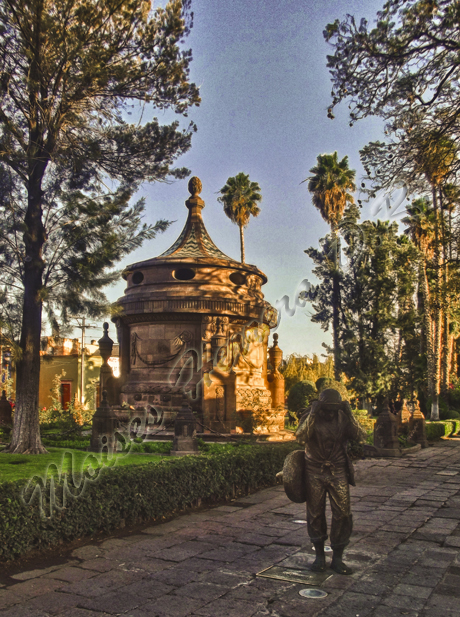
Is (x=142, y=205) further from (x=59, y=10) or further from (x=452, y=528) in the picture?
(x=452, y=528)

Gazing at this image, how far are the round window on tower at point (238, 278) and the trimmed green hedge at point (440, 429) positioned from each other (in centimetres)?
852

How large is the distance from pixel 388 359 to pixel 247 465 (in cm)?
2117

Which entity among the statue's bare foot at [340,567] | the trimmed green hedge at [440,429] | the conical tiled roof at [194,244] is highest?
the conical tiled roof at [194,244]

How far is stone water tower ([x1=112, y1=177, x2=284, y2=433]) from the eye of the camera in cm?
1691

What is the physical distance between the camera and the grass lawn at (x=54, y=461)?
8.40 metres

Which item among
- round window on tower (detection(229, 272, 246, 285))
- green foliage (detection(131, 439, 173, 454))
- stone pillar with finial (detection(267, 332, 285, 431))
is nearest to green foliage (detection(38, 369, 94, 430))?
green foliage (detection(131, 439, 173, 454))

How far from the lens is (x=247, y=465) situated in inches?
367

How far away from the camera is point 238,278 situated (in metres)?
19.4

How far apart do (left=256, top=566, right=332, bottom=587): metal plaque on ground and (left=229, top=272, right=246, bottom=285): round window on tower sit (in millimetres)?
14528

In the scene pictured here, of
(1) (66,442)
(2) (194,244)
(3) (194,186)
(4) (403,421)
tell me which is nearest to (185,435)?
(1) (66,442)

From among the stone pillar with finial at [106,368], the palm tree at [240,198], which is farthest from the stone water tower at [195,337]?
the palm tree at [240,198]

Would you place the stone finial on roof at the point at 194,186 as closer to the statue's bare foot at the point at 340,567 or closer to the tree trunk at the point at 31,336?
the tree trunk at the point at 31,336

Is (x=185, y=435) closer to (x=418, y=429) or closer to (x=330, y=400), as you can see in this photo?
(x=330, y=400)

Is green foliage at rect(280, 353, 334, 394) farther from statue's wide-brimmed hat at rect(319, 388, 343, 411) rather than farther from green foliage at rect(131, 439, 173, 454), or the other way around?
statue's wide-brimmed hat at rect(319, 388, 343, 411)
